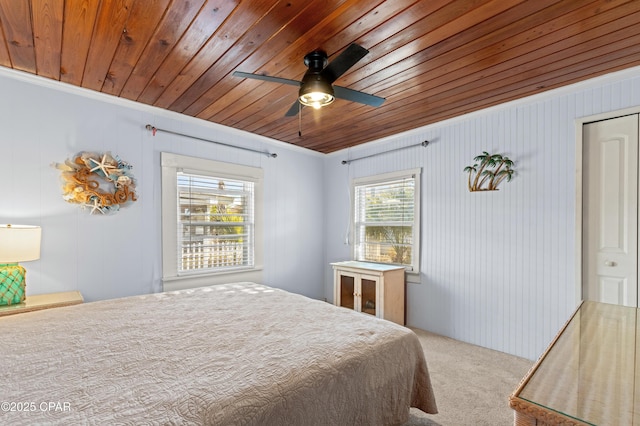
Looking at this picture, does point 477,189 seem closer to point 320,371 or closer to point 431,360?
point 431,360

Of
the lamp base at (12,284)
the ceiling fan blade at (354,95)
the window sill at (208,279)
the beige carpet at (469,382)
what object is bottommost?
the beige carpet at (469,382)

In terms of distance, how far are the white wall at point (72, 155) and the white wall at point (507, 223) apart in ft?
8.35

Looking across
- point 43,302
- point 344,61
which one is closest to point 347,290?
point 344,61

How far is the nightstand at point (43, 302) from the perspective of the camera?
2.13 m

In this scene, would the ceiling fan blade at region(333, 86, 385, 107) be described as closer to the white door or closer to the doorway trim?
the doorway trim

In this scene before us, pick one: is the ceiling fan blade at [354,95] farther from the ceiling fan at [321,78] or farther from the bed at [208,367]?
the bed at [208,367]

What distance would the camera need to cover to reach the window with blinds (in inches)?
132

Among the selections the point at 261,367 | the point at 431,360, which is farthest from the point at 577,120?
the point at 261,367

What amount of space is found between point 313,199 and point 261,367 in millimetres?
3575

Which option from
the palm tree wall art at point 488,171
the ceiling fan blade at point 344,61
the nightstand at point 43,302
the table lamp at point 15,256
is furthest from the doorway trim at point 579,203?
the table lamp at point 15,256

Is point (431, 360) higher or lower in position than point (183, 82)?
lower

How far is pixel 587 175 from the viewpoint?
257 cm

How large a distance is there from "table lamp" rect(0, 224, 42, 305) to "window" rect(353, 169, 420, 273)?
134 inches

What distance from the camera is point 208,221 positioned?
3.54 m
